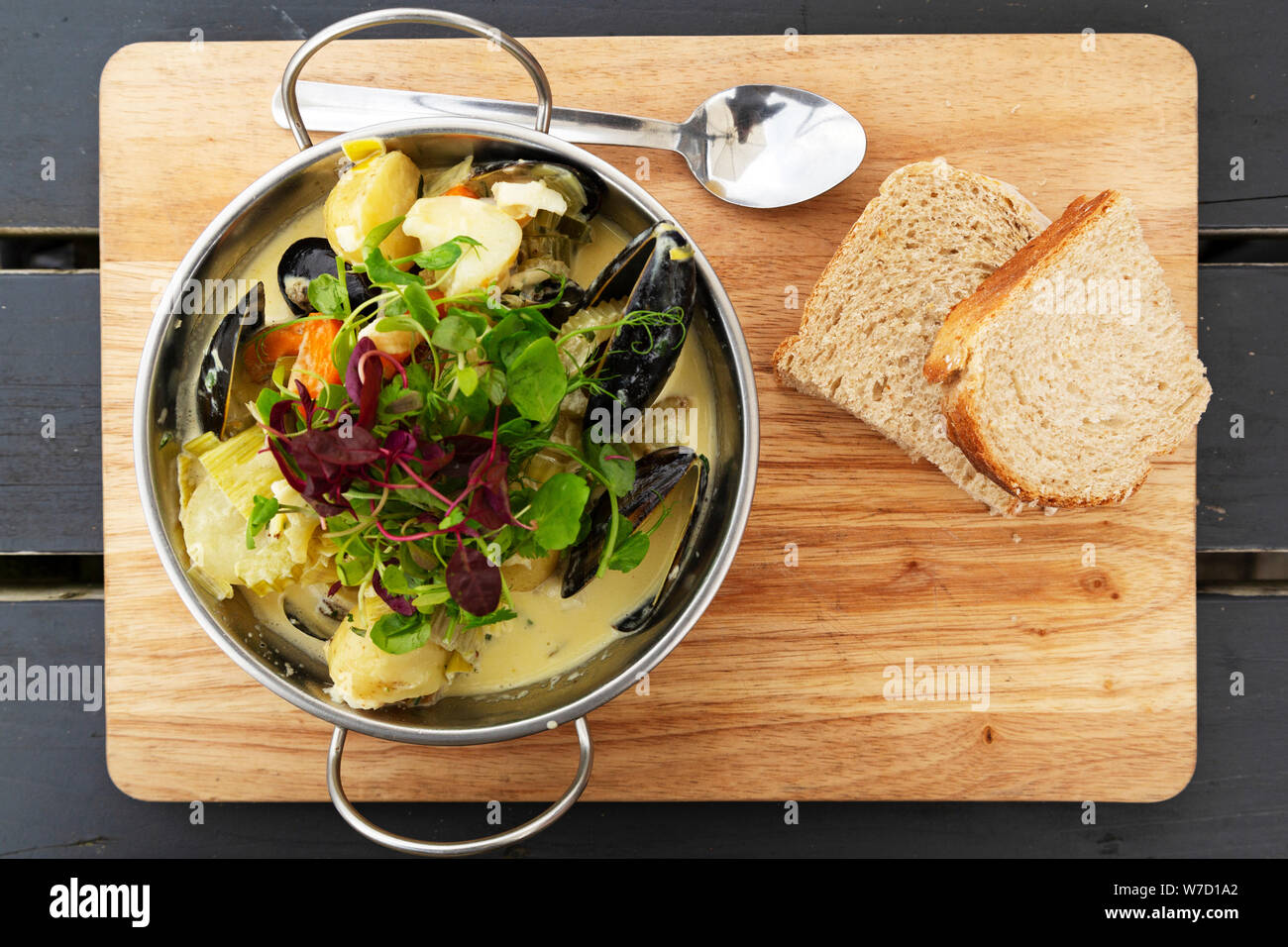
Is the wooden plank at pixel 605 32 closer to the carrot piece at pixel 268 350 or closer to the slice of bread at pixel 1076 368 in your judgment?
the slice of bread at pixel 1076 368

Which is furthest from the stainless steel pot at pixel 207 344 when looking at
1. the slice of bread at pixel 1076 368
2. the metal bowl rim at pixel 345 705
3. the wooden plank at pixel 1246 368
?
the wooden plank at pixel 1246 368

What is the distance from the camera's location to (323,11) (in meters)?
2.23

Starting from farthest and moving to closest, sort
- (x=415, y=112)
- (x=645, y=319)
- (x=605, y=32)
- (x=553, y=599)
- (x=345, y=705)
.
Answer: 1. (x=605, y=32)
2. (x=415, y=112)
3. (x=553, y=599)
4. (x=345, y=705)
5. (x=645, y=319)

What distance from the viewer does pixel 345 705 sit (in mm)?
1763

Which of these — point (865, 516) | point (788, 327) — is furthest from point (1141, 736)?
point (788, 327)

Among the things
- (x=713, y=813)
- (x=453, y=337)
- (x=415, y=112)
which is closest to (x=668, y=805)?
(x=713, y=813)

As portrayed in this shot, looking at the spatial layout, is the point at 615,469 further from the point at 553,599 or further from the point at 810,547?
the point at 810,547

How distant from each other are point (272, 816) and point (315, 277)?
1.42 meters

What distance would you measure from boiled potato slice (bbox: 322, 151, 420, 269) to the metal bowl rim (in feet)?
0.21

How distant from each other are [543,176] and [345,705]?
1149mm

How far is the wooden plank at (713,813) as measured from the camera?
7.42 feet

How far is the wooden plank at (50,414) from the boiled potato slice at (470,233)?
119 cm

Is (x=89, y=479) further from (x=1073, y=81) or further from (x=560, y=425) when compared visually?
(x=1073, y=81)
